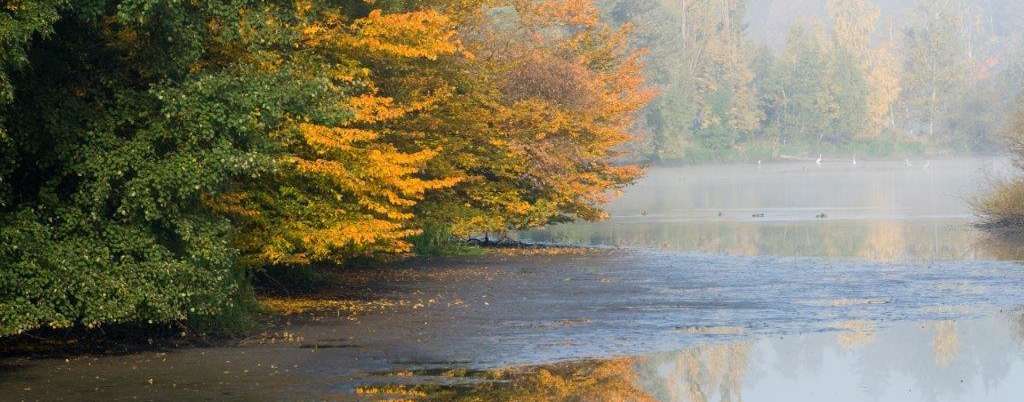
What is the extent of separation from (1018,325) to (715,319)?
162 inches

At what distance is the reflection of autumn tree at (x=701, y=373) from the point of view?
15.4m

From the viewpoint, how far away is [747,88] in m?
131

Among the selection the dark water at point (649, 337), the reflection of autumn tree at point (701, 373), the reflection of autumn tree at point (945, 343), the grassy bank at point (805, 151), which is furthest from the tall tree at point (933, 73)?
the reflection of autumn tree at point (701, 373)

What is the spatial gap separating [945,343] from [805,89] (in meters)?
114

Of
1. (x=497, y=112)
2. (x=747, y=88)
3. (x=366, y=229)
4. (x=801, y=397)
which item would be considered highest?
(x=747, y=88)

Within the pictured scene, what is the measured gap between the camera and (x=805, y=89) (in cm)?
13025

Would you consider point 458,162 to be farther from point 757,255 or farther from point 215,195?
point 215,195

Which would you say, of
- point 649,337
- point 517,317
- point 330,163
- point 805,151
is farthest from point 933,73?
point 649,337

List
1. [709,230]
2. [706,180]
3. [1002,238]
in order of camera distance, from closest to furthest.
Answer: [1002,238], [709,230], [706,180]

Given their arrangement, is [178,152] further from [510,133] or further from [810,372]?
[510,133]

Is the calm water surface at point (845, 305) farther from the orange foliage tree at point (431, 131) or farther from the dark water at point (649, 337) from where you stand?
the orange foliage tree at point (431, 131)

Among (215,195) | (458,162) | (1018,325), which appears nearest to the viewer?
(215,195)

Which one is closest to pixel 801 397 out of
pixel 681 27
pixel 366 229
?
pixel 366 229

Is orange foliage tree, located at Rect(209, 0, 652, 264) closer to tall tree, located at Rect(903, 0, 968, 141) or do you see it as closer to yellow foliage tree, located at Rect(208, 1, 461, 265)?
yellow foliage tree, located at Rect(208, 1, 461, 265)
